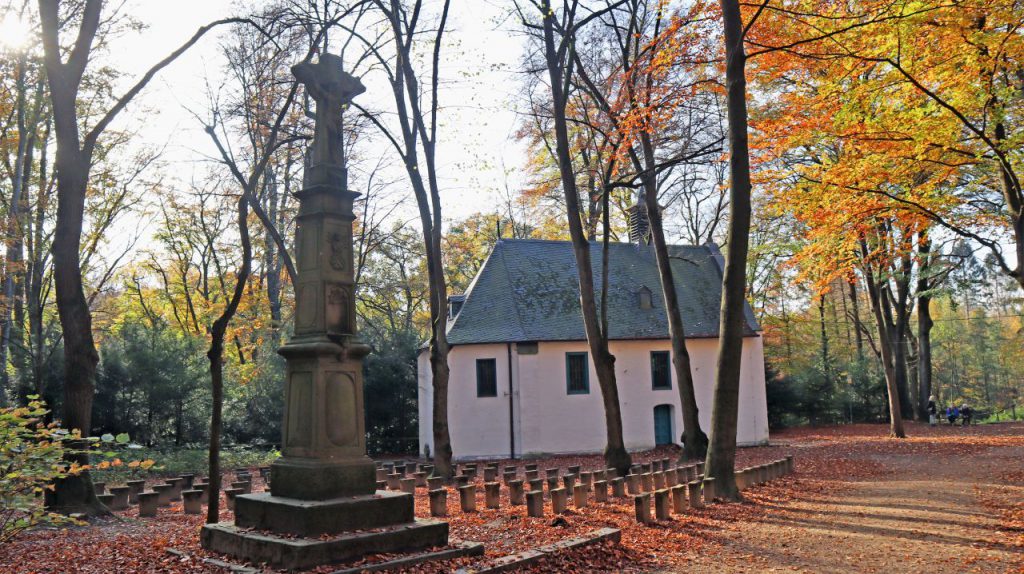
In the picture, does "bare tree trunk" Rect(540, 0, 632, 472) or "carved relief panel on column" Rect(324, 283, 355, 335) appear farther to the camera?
"bare tree trunk" Rect(540, 0, 632, 472)

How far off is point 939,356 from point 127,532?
5987 centimetres

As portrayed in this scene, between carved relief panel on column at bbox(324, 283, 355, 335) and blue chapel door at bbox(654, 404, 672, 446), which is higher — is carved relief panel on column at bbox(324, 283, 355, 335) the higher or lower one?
the higher one

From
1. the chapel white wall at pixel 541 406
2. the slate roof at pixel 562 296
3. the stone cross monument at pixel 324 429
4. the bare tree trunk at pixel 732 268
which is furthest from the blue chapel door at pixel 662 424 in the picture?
the stone cross monument at pixel 324 429

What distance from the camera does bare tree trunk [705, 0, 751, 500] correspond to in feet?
36.1

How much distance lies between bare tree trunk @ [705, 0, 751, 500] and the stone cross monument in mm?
5433

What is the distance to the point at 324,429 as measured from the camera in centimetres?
741

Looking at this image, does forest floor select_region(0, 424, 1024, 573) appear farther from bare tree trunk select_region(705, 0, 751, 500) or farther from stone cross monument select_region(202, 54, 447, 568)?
bare tree trunk select_region(705, 0, 751, 500)

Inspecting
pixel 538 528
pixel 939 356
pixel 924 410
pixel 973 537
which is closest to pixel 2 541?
pixel 538 528

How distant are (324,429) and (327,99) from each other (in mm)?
3725

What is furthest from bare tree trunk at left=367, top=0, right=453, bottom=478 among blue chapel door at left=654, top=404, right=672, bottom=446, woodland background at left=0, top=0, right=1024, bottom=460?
blue chapel door at left=654, top=404, right=672, bottom=446

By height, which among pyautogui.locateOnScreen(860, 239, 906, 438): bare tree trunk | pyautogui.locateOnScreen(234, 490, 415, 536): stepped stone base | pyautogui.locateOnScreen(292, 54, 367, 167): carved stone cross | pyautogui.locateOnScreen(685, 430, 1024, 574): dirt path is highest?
pyautogui.locateOnScreen(292, 54, 367, 167): carved stone cross

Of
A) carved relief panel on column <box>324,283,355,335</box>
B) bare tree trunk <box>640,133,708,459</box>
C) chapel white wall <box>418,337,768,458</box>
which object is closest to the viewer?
carved relief panel on column <box>324,283,355,335</box>

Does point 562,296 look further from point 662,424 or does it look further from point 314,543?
point 314,543

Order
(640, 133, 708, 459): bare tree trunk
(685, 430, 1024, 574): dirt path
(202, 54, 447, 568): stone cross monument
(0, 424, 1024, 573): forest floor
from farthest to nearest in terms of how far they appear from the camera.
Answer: (640, 133, 708, 459): bare tree trunk
(685, 430, 1024, 574): dirt path
(0, 424, 1024, 573): forest floor
(202, 54, 447, 568): stone cross monument
